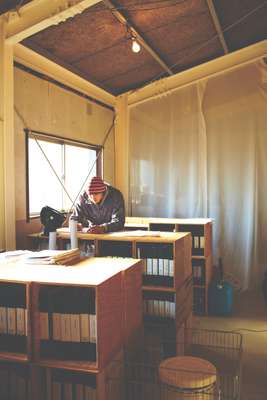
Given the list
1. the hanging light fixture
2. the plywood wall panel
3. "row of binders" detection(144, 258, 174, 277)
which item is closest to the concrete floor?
"row of binders" detection(144, 258, 174, 277)

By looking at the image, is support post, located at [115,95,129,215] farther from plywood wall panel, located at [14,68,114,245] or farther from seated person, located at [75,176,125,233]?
seated person, located at [75,176,125,233]

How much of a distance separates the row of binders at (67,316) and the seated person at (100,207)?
159cm

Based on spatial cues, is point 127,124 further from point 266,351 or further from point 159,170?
point 266,351

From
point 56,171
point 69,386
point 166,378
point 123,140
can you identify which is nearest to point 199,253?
point 56,171

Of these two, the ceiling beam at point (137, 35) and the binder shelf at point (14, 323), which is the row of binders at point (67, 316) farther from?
the ceiling beam at point (137, 35)

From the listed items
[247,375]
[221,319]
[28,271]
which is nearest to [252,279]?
[221,319]

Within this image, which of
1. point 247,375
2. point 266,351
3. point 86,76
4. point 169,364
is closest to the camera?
point 169,364

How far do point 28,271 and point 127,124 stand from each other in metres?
4.04

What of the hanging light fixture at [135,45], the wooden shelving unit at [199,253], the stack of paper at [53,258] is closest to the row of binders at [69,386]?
the stack of paper at [53,258]

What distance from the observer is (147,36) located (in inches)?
164

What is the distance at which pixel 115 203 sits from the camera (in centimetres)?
354

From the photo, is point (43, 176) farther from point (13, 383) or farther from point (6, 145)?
point (13, 383)

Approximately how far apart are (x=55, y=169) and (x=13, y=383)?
111 inches

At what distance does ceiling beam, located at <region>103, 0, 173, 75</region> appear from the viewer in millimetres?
3451
